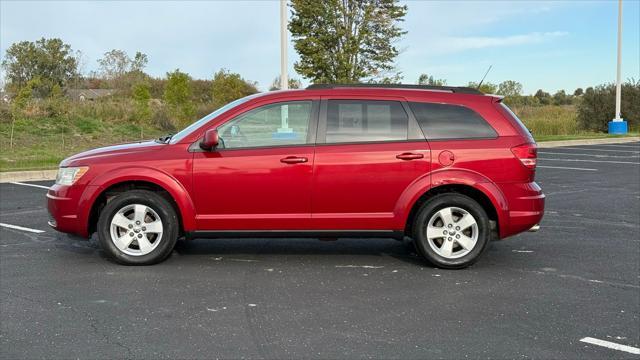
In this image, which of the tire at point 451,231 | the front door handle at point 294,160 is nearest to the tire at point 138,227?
the front door handle at point 294,160

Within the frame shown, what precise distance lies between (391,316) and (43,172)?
11.4 meters

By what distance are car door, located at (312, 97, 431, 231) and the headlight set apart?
226 centimetres

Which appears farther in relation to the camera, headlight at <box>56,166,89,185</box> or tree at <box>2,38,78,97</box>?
tree at <box>2,38,78,97</box>

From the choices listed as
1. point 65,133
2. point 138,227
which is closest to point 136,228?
point 138,227

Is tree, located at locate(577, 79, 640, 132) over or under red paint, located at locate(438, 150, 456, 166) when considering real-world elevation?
over

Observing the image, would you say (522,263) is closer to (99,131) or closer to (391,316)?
(391,316)

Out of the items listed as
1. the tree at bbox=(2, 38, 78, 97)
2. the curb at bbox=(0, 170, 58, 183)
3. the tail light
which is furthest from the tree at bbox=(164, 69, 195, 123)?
the tree at bbox=(2, 38, 78, 97)

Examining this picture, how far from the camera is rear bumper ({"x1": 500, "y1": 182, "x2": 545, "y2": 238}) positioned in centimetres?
605

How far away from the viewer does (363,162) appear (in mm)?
5988

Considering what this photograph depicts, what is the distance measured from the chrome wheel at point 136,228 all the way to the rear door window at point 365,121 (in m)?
1.85

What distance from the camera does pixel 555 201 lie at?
34.2ft

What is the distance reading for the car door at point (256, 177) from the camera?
236 inches

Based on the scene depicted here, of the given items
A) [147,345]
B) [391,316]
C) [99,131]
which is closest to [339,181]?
[391,316]

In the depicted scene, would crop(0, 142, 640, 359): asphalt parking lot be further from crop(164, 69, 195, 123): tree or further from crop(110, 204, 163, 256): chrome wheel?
crop(164, 69, 195, 123): tree
